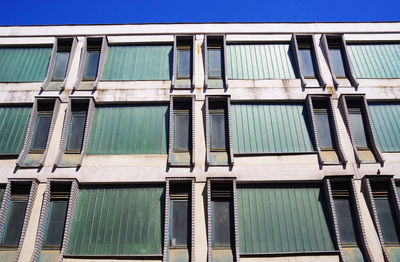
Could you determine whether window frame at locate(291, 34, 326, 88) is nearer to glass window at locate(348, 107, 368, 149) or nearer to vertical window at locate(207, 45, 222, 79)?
glass window at locate(348, 107, 368, 149)

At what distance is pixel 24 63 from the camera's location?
55.1 feet

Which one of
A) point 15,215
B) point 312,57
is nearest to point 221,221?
point 15,215

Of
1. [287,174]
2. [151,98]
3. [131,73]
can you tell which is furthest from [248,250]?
[131,73]

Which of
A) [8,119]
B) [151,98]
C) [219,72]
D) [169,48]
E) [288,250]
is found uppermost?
[169,48]

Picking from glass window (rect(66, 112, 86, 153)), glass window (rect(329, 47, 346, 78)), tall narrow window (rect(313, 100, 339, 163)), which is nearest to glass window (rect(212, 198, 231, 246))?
tall narrow window (rect(313, 100, 339, 163))

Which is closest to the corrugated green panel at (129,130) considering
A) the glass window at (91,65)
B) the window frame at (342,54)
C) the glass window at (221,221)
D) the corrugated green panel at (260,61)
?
the glass window at (91,65)

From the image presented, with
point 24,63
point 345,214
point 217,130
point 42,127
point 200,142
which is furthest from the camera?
point 24,63

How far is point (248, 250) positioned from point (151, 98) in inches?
325

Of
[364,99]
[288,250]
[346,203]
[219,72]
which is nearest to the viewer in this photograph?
[288,250]

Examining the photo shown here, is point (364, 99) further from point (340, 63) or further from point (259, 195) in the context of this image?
point (259, 195)

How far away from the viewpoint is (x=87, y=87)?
1574 cm

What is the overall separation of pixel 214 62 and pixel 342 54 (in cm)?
688

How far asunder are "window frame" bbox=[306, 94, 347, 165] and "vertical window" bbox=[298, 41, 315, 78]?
167cm

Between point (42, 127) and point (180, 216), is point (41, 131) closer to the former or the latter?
point (42, 127)
